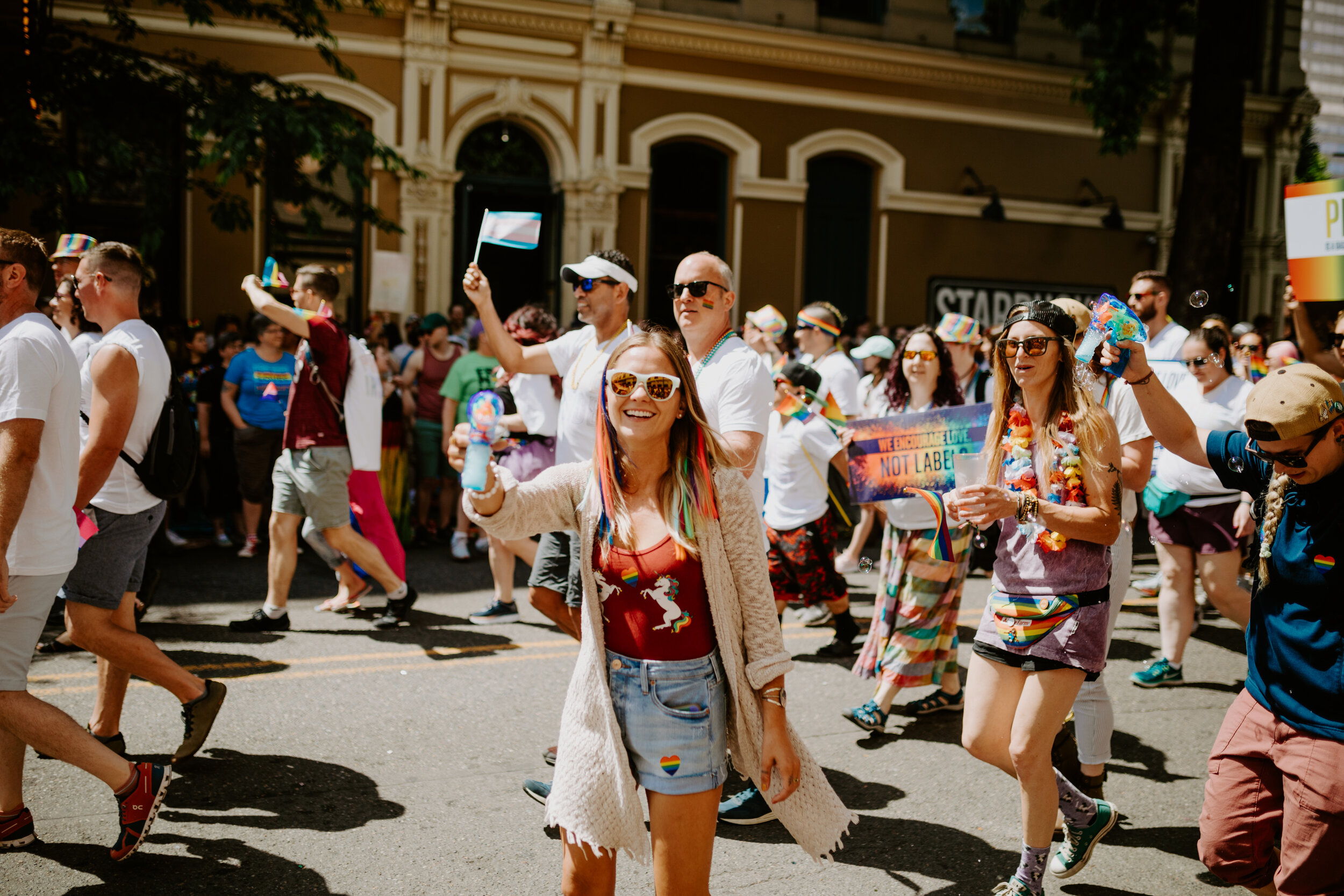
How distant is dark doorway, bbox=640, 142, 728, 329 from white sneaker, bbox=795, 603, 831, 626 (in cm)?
931

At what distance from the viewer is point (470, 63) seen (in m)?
14.6

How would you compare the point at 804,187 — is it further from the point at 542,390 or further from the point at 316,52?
the point at 542,390

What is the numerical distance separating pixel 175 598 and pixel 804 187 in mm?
11755

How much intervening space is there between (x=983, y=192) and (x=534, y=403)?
13.2m

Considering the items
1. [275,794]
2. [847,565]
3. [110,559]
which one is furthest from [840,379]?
[110,559]

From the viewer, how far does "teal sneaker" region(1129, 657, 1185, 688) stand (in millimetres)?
5945

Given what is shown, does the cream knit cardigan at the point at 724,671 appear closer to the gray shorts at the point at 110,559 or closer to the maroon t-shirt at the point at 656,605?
the maroon t-shirt at the point at 656,605

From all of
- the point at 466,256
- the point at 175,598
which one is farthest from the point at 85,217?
the point at 175,598

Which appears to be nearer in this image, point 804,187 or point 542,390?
point 542,390

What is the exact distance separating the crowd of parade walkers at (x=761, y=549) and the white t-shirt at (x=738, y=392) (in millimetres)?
13

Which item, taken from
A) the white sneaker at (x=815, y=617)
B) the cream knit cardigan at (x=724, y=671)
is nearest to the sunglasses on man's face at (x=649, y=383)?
the cream knit cardigan at (x=724, y=671)

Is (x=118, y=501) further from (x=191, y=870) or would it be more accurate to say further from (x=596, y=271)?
(x=596, y=271)

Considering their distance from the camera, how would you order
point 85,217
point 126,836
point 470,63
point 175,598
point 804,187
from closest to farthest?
1. point 126,836
2. point 175,598
3. point 85,217
4. point 470,63
5. point 804,187

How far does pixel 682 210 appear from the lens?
16406 mm
